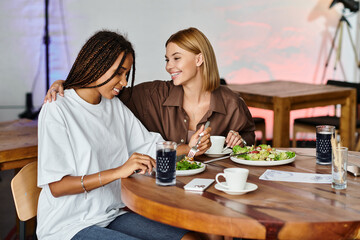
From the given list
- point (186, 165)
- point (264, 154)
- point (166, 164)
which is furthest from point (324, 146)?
point (166, 164)

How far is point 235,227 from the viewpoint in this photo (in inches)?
51.3

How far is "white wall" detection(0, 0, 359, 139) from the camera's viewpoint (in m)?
5.30

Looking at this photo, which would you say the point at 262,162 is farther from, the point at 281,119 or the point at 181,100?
the point at 281,119

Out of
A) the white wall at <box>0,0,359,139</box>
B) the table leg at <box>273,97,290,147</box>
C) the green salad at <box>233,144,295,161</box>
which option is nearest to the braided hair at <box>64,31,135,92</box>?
the green salad at <box>233,144,295,161</box>

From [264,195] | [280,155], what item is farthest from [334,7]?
[264,195]

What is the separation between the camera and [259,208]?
1.39m

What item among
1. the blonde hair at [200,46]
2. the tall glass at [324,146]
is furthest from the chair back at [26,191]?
the tall glass at [324,146]

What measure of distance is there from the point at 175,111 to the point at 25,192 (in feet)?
2.95

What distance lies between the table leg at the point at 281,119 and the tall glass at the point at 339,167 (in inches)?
82.9

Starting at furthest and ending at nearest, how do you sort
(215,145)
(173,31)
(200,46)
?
(173,31), (200,46), (215,145)

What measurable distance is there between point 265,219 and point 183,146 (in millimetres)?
819

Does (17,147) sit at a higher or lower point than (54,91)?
lower

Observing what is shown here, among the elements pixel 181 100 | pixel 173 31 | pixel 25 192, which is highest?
pixel 173 31

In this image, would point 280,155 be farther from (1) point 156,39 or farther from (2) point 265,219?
(1) point 156,39
